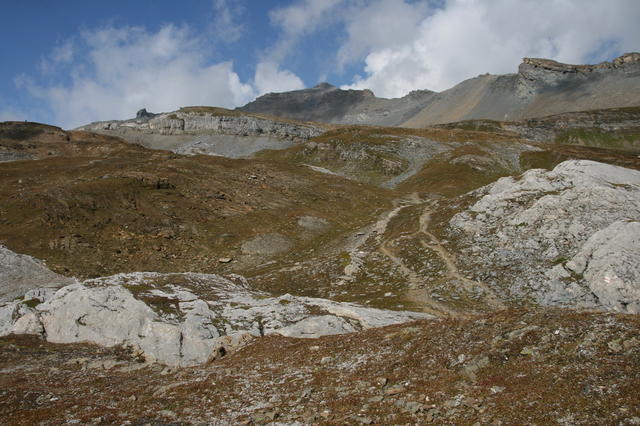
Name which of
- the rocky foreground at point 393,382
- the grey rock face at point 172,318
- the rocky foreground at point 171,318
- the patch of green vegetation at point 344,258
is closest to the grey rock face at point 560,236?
the grey rock face at point 172,318

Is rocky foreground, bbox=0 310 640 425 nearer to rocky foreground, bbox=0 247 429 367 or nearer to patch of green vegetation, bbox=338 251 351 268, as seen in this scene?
rocky foreground, bbox=0 247 429 367

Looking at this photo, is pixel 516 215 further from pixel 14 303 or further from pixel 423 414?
pixel 14 303

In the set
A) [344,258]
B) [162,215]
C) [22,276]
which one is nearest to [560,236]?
[344,258]

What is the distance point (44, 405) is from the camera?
1559 centimetres

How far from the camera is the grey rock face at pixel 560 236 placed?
27859 mm

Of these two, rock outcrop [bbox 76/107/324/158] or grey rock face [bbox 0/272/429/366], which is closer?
grey rock face [bbox 0/272/429/366]

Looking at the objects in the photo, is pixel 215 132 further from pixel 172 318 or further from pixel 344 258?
pixel 172 318

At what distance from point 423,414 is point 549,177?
4209 centimetres

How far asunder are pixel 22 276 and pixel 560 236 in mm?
50536

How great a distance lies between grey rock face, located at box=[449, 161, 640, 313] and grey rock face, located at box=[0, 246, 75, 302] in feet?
131

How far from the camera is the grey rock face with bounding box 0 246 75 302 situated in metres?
34.5

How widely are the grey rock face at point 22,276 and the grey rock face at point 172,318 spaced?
15.7 ft

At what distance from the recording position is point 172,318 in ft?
83.8

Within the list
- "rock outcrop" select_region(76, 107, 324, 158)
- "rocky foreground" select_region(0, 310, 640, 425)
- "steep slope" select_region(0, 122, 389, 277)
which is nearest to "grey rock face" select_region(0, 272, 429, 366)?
"rocky foreground" select_region(0, 310, 640, 425)
